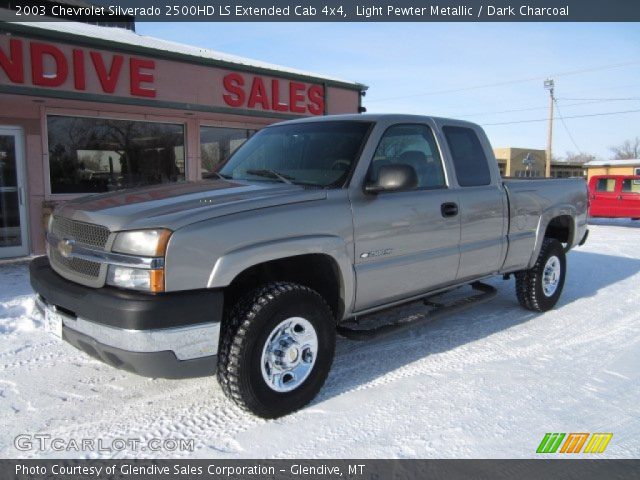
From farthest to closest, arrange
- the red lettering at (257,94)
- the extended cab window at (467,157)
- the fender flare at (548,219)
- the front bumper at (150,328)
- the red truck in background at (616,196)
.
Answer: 1. the red truck in background at (616,196)
2. the red lettering at (257,94)
3. the fender flare at (548,219)
4. the extended cab window at (467,157)
5. the front bumper at (150,328)

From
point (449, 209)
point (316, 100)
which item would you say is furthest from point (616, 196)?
point (449, 209)

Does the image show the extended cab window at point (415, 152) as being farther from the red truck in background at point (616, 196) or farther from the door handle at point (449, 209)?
the red truck in background at point (616, 196)

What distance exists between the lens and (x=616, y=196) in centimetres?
1675

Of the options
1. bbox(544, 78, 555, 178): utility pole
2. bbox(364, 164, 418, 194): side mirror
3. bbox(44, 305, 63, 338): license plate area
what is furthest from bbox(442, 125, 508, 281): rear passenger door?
bbox(544, 78, 555, 178): utility pole

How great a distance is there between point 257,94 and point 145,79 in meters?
2.47

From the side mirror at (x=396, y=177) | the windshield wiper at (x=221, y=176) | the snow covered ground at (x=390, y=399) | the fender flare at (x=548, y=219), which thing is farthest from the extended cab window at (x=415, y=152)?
the fender flare at (x=548, y=219)

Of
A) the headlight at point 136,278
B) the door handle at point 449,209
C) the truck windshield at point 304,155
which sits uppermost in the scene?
the truck windshield at point 304,155

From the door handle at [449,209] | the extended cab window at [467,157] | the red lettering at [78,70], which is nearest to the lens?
the door handle at [449,209]

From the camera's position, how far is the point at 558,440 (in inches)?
117

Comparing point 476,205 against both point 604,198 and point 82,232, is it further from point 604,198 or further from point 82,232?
point 604,198

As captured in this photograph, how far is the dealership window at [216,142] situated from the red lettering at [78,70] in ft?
9.67

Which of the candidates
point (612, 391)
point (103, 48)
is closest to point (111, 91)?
point (103, 48)

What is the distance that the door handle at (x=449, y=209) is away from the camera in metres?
4.11

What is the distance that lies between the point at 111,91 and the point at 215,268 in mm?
7161
